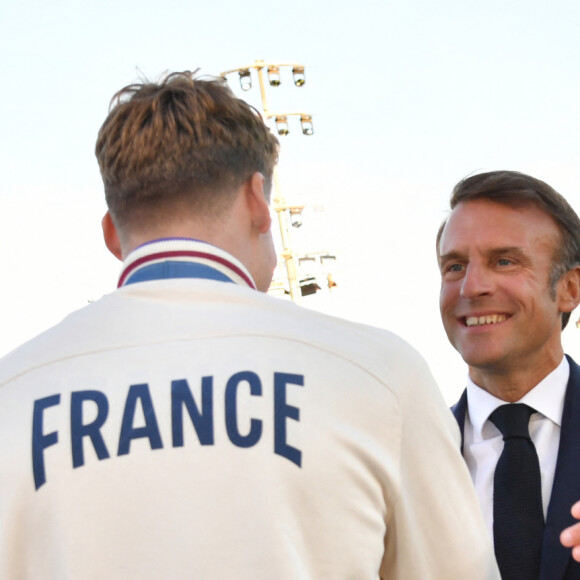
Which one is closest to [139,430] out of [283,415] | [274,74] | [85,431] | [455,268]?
[85,431]

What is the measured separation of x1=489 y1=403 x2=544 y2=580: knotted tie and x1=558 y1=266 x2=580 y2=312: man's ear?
19.8 inches

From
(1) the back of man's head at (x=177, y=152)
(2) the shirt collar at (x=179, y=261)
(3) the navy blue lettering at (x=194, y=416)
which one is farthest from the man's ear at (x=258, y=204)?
(3) the navy blue lettering at (x=194, y=416)

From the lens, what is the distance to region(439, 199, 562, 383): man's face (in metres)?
3.10

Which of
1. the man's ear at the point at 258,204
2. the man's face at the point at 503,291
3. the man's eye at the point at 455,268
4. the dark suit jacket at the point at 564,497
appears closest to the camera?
the man's ear at the point at 258,204

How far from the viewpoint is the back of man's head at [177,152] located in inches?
70.6

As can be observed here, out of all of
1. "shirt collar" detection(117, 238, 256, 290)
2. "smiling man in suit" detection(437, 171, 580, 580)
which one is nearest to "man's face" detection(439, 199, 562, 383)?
"smiling man in suit" detection(437, 171, 580, 580)

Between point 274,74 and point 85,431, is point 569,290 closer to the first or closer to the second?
point 85,431

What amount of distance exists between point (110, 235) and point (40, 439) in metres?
0.60

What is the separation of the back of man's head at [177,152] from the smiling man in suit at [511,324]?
1428 millimetres

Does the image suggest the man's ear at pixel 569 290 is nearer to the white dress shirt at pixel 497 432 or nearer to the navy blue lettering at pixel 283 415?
the white dress shirt at pixel 497 432

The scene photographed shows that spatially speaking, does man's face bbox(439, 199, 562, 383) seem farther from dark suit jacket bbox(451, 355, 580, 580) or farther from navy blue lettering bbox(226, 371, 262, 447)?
navy blue lettering bbox(226, 371, 262, 447)

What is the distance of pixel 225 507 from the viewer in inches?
59.9

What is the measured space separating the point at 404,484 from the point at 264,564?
0.34m

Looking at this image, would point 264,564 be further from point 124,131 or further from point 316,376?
point 124,131
